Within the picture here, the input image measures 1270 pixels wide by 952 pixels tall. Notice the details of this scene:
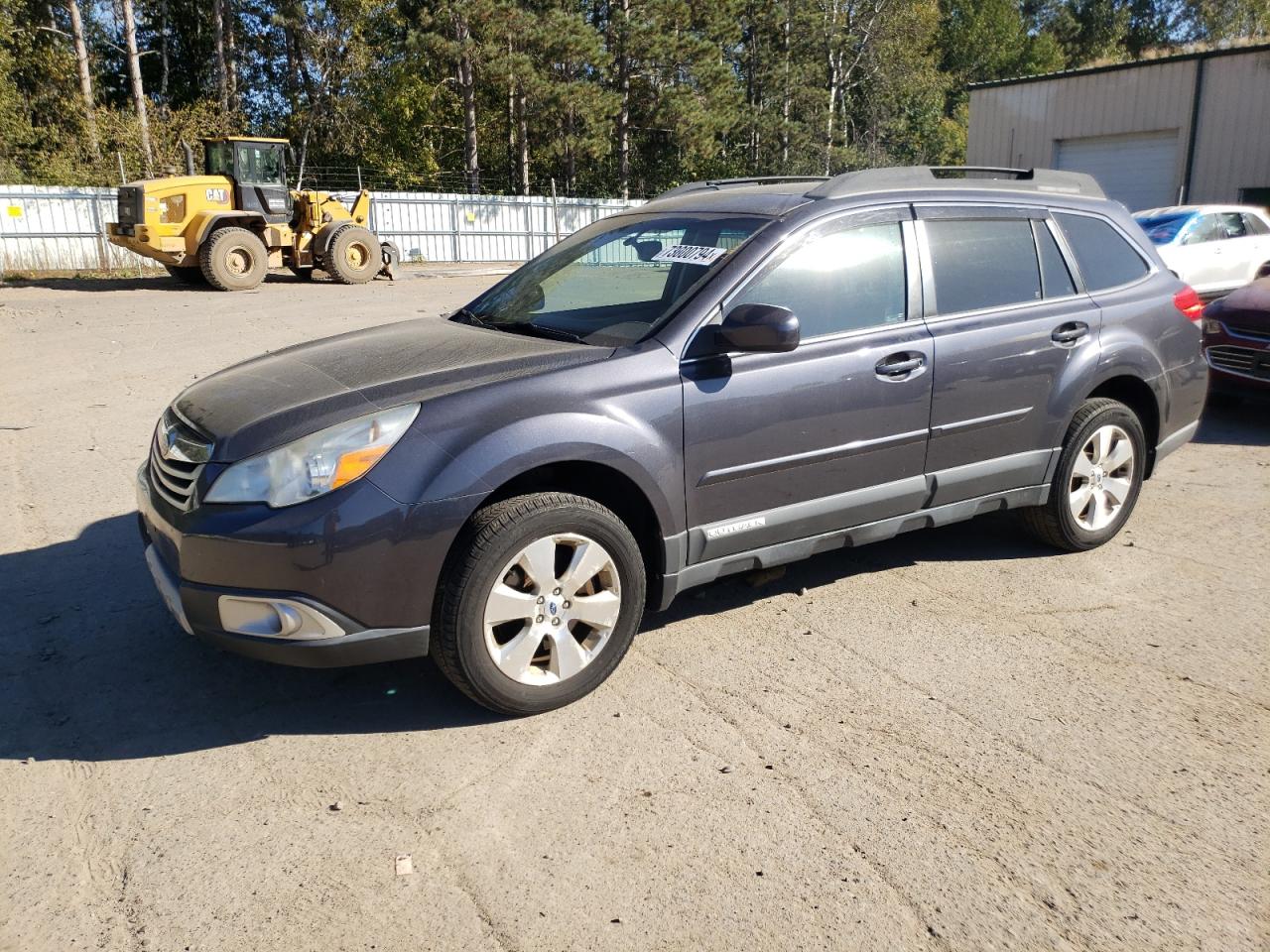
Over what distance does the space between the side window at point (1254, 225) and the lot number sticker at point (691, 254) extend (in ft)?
38.9

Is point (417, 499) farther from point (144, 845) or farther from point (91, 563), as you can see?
point (91, 563)

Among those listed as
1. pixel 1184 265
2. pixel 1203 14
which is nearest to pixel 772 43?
pixel 1184 265

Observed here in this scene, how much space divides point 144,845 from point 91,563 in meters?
2.48

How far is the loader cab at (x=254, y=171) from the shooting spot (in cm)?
1973

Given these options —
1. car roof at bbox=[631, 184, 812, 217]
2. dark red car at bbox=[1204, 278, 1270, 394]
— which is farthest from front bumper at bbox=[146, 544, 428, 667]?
dark red car at bbox=[1204, 278, 1270, 394]

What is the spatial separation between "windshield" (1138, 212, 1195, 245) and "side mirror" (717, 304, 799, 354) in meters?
10.4

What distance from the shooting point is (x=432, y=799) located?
3.02 meters

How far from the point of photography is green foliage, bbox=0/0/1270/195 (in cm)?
3334

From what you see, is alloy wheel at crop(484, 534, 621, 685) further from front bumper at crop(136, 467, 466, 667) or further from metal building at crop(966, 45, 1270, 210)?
metal building at crop(966, 45, 1270, 210)

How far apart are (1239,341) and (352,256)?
1729cm

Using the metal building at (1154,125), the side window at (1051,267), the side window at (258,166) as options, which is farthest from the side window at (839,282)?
the metal building at (1154,125)

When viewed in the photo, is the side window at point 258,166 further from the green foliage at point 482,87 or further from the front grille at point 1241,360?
the front grille at point 1241,360

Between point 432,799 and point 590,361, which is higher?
point 590,361

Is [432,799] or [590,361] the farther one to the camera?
[590,361]
